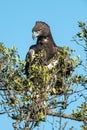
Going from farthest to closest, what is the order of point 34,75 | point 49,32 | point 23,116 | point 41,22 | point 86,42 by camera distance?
point 49,32
point 41,22
point 86,42
point 34,75
point 23,116

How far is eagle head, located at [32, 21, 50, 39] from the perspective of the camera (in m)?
13.5

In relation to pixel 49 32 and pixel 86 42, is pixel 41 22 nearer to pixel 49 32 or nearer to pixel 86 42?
pixel 49 32

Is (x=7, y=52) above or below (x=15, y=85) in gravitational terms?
above

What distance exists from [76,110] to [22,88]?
113cm

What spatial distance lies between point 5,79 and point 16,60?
415 mm

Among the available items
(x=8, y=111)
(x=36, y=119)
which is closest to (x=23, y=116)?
(x=36, y=119)

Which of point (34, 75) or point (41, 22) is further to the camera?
point (41, 22)

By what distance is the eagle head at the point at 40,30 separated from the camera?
13.5 m

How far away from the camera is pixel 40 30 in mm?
14414

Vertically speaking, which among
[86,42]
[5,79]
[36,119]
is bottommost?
[36,119]

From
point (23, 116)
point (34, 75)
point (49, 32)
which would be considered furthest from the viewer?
point (49, 32)

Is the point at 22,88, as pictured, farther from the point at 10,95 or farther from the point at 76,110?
the point at 76,110

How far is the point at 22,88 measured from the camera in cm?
977

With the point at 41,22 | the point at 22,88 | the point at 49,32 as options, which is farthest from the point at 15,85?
the point at 49,32
